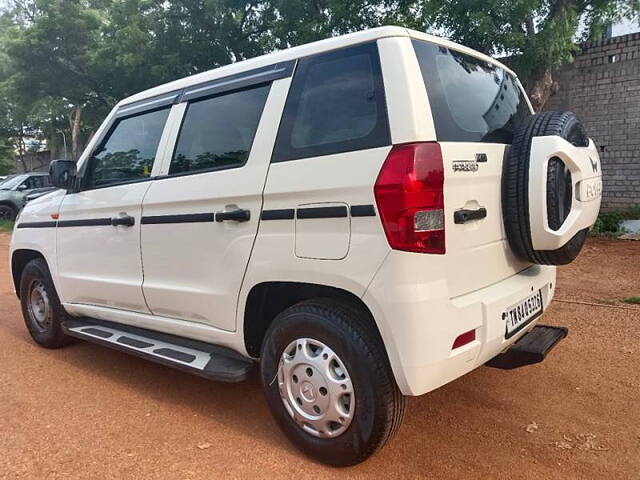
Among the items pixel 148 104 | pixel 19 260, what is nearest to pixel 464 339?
pixel 148 104

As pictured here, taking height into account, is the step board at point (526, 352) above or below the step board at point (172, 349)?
below

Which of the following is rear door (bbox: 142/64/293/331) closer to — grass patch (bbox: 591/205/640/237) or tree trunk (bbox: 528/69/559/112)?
tree trunk (bbox: 528/69/559/112)

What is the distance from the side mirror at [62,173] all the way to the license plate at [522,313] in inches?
129

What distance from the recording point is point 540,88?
9.47m

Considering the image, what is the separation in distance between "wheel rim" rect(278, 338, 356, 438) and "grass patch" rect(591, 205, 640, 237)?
8279mm

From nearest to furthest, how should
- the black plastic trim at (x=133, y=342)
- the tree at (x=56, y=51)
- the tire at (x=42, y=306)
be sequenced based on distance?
1. the black plastic trim at (x=133, y=342)
2. the tire at (x=42, y=306)
3. the tree at (x=56, y=51)

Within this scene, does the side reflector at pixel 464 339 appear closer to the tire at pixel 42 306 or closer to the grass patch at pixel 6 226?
the tire at pixel 42 306

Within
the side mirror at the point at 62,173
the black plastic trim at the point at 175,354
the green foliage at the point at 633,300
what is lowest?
the green foliage at the point at 633,300

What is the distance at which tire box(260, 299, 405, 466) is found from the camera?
240 centimetres

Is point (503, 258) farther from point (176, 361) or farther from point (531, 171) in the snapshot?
point (176, 361)

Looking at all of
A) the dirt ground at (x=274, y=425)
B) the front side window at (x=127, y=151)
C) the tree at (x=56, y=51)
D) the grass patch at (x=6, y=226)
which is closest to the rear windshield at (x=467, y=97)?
the dirt ground at (x=274, y=425)

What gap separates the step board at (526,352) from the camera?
2.77 m

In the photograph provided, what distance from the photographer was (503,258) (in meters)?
2.73

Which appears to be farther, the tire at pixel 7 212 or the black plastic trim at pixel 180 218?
the tire at pixel 7 212
